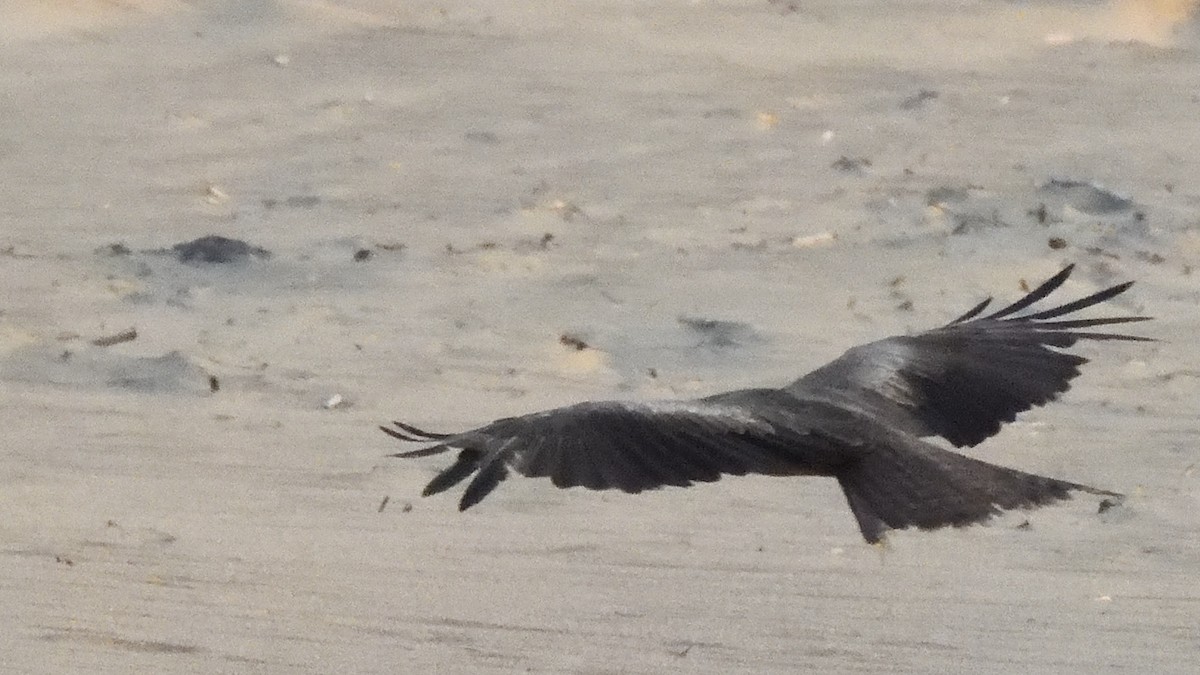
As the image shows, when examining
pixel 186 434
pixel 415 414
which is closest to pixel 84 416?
pixel 186 434

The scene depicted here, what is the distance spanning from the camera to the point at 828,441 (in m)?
4.20

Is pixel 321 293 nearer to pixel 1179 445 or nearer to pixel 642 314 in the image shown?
pixel 642 314

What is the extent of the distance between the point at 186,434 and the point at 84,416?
1.00ft

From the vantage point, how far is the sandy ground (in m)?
4.66

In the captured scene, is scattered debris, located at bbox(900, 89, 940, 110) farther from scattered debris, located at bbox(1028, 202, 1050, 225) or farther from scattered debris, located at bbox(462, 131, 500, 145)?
scattered debris, located at bbox(462, 131, 500, 145)

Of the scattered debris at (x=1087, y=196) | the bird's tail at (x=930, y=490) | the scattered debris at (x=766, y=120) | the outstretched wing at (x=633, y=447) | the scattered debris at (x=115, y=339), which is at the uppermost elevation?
the outstretched wing at (x=633, y=447)

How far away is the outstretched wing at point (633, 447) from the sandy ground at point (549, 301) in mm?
590

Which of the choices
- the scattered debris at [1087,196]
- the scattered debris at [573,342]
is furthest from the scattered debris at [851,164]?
the scattered debris at [573,342]

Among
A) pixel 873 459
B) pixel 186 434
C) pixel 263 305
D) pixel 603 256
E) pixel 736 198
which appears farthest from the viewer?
pixel 736 198

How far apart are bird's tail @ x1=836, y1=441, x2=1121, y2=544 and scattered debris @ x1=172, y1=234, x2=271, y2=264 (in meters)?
3.22

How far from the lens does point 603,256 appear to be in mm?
7082

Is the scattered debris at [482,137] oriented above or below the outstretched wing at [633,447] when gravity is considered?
below

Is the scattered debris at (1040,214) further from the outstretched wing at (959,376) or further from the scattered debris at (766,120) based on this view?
the outstretched wing at (959,376)

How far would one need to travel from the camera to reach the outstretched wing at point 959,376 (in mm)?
4648
